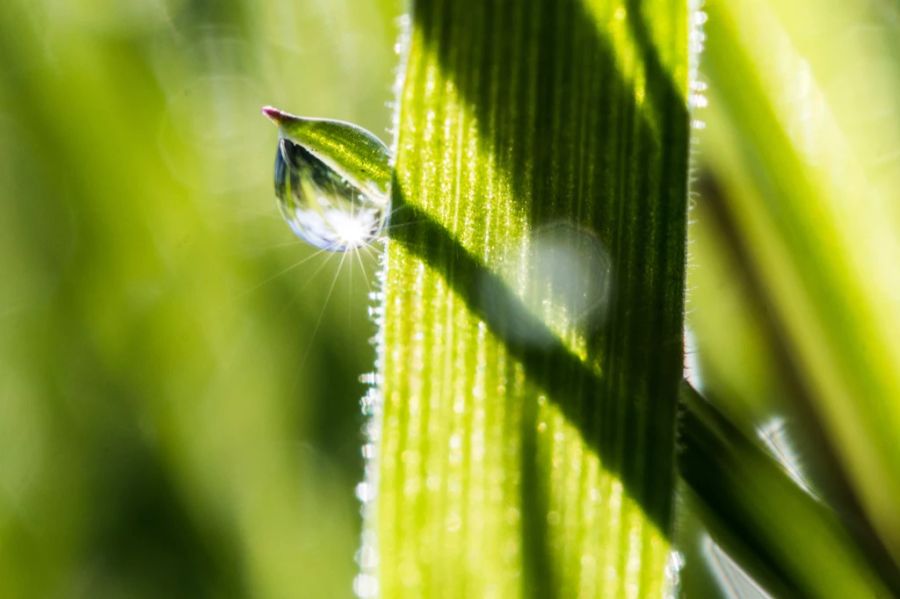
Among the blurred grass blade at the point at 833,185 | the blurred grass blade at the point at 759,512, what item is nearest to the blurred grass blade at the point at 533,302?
Answer: the blurred grass blade at the point at 759,512

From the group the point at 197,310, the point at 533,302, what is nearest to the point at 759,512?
the point at 533,302

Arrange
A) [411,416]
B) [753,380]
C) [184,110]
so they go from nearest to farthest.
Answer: [411,416] < [753,380] < [184,110]

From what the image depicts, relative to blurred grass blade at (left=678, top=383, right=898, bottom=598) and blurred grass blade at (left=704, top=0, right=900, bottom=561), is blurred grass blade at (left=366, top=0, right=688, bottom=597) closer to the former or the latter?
blurred grass blade at (left=678, top=383, right=898, bottom=598)

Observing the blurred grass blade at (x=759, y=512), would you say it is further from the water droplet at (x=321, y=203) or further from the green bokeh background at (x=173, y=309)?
the green bokeh background at (x=173, y=309)

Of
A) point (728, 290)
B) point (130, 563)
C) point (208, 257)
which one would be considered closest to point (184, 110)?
point (208, 257)

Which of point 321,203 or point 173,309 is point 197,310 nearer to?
point 173,309

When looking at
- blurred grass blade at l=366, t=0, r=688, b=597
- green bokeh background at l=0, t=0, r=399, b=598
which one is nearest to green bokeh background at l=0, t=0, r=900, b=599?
green bokeh background at l=0, t=0, r=399, b=598

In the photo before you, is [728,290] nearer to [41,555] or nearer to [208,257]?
[208,257]
